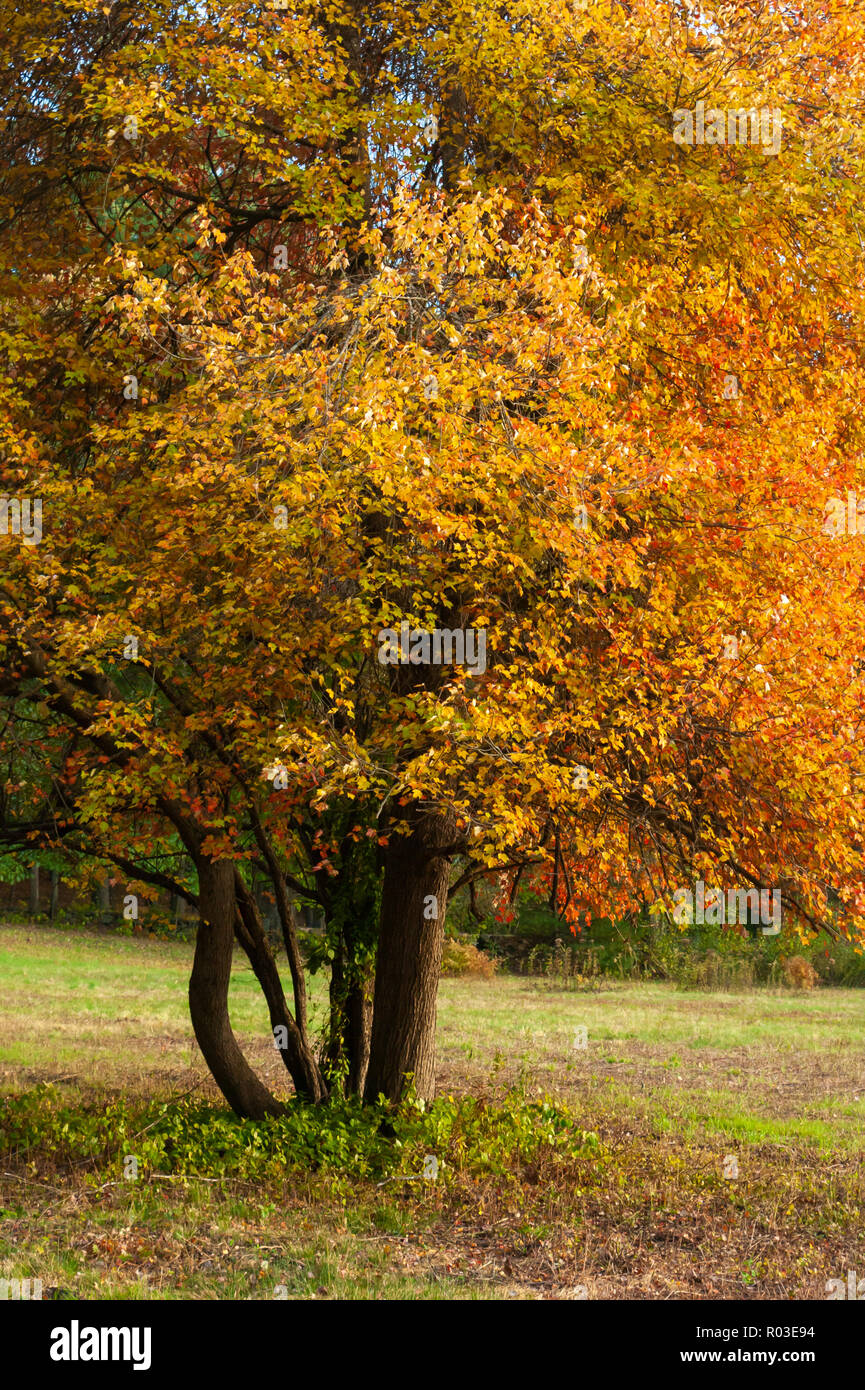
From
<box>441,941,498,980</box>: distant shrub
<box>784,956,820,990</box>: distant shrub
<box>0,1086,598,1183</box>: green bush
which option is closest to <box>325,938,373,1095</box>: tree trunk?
<box>0,1086,598,1183</box>: green bush

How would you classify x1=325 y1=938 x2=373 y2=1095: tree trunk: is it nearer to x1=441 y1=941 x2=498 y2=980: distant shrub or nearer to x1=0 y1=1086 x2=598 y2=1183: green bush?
x1=0 y1=1086 x2=598 y2=1183: green bush

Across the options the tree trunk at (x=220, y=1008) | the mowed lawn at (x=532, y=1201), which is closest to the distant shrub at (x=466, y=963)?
the mowed lawn at (x=532, y=1201)

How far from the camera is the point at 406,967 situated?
11.4 metres

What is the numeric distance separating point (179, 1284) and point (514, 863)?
4.15 metres

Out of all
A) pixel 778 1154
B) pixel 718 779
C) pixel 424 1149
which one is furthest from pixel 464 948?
pixel 718 779

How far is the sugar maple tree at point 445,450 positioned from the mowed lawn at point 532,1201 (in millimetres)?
2130

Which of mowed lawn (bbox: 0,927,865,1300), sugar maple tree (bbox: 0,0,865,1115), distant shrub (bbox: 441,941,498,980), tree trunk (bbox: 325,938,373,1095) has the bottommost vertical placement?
distant shrub (bbox: 441,941,498,980)

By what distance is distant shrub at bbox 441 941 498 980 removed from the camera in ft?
100

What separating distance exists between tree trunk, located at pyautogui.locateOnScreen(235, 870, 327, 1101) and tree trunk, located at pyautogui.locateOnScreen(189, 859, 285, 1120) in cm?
36

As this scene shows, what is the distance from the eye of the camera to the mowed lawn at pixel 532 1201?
7887mm

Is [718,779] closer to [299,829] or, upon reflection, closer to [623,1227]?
[623,1227]

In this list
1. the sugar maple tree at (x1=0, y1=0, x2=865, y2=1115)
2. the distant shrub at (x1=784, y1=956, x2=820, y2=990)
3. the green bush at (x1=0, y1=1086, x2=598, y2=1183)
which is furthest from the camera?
the distant shrub at (x1=784, y1=956, x2=820, y2=990)

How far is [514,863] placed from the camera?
400 inches

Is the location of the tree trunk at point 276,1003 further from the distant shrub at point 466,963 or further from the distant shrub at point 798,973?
the distant shrub at point 798,973
